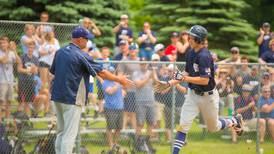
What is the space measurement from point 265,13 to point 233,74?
1806 centimetres

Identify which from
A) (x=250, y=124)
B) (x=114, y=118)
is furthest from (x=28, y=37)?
(x=250, y=124)

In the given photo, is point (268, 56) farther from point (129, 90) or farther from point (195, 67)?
point (195, 67)

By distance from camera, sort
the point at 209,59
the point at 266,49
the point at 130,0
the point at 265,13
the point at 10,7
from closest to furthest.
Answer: the point at 209,59, the point at 266,49, the point at 10,7, the point at 265,13, the point at 130,0

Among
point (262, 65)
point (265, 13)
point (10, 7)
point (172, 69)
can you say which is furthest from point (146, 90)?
point (265, 13)

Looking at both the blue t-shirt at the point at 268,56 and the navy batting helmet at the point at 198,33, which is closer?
the navy batting helmet at the point at 198,33

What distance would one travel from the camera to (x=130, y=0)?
36094 mm

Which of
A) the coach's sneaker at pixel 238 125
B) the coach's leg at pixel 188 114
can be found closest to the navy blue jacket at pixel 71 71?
the coach's leg at pixel 188 114

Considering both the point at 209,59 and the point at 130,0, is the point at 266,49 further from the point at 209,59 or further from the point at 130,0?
the point at 130,0

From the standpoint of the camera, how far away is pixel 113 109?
13.3 metres

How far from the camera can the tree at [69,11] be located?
22.2 metres

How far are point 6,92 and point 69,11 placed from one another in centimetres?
926

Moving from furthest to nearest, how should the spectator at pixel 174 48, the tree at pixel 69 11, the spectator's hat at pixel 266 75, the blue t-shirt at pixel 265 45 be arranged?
the tree at pixel 69 11
the blue t-shirt at pixel 265 45
the spectator at pixel 174 48
the spectator's hat at pixel 266 75

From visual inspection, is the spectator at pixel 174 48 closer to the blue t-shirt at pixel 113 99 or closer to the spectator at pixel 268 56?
the spectator at pixel 268 56

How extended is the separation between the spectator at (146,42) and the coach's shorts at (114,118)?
5.50m
